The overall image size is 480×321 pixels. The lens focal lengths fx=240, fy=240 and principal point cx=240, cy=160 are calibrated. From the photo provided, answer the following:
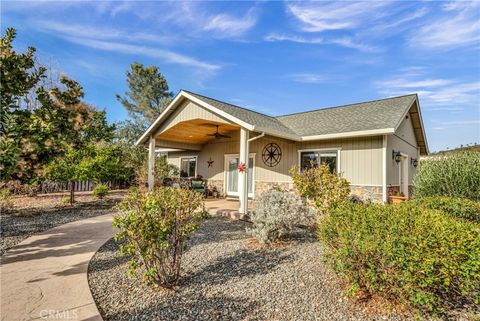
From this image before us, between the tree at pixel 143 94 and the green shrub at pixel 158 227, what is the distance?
23637 mm

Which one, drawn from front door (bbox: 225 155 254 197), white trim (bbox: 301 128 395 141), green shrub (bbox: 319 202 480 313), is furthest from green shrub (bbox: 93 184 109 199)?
green shrub (bbox: 319 202 480 313)

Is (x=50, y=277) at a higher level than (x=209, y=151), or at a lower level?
lower

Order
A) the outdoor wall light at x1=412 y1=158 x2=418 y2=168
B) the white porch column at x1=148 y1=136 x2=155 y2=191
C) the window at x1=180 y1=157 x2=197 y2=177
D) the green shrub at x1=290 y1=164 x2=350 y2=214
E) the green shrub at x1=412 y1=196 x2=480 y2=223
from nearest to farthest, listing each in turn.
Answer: the green shrub at x1=412 y1=196 x2=480 y2=223, the green shrub at x1=290 y1=164 x2=350 y2=214, the white porch column at x1=148 y1=136 x2=155 y2=191, the outdoor wall light at x1=412 y1=158 x2=418 y2=168, the window at x1=180 y1=157 x2=197 y2=177

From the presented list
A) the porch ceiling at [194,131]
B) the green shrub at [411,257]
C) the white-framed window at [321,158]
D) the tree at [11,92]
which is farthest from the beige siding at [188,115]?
the green shrub at [411,257]

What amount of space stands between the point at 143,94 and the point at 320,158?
72.7ft

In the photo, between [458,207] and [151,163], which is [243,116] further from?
[458,207]

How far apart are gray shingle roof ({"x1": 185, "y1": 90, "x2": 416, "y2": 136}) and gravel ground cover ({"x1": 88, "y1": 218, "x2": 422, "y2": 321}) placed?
4.78 meters

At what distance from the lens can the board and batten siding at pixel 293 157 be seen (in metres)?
8.15

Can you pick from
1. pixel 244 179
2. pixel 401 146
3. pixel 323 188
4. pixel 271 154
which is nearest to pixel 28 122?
pixel 244 179

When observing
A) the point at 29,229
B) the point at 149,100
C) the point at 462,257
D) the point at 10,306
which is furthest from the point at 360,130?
the point at 149,100

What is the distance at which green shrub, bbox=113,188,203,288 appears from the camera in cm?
314

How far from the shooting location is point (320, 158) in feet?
30.7

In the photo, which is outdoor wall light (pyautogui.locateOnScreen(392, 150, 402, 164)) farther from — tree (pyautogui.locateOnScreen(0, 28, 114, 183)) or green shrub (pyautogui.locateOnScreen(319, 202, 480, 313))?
tree (pyautogui.locateOnScreen(0, 28, 114, 183))

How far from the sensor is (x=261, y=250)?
16.0ft
